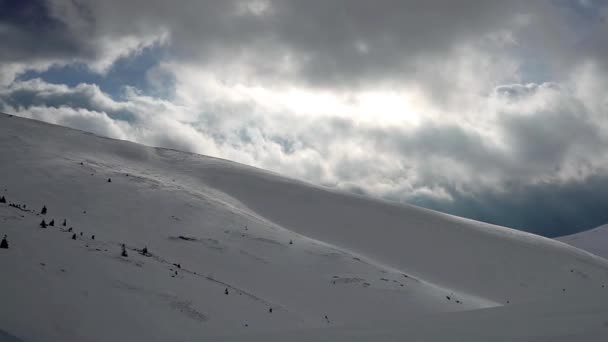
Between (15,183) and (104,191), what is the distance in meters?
3.45

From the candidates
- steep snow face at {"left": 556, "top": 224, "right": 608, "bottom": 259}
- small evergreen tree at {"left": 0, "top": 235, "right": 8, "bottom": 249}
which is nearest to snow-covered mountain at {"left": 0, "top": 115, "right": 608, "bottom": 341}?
small evergreen tree at {"left": 0, "top": 235, "right": 8, "bottom": 249}

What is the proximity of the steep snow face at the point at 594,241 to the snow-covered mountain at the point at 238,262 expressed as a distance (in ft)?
203

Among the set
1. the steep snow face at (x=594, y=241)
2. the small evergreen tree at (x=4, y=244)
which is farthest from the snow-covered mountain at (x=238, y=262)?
the steep snow face at (x=594, y=241)

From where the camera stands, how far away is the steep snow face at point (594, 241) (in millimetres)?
83231

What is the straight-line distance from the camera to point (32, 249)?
37.7 feet

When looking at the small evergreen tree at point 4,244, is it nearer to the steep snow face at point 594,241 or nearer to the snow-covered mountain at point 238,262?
the snow-covered mountain at point 238,262

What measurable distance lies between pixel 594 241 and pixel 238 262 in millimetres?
95938

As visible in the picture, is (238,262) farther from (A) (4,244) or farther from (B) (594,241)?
(B) (594,241)

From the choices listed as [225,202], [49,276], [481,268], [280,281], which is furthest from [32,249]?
[481,268]

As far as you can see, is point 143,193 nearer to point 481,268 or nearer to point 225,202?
point 225,202

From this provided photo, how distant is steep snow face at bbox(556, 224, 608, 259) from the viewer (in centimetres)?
8323

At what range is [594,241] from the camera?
3568 inches

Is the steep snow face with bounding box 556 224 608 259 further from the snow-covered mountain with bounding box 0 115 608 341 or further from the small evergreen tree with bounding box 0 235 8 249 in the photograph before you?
the small evergreen tree with bounding box 0 235 8 249

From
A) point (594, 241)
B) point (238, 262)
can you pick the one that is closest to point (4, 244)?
point (238, 262)
